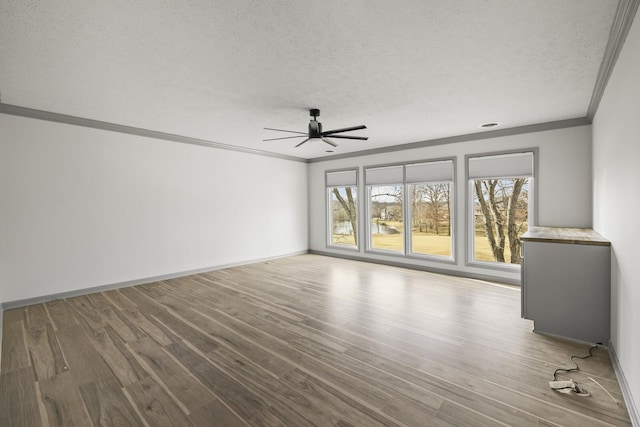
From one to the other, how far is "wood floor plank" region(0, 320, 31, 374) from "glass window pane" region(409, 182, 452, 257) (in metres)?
5.66

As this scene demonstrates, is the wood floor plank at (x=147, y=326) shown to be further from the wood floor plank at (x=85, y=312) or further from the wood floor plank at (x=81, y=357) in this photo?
the wood floor plank at (x=81, y=357)

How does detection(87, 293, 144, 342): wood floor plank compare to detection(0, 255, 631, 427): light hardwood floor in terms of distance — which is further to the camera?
detection(87, 293, 144, 342): wood floor plank

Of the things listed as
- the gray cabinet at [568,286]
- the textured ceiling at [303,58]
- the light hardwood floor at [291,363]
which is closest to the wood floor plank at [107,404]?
the light hardwood floor at [291,363]

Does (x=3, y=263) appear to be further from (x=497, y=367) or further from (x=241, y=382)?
(x=497, y=367)

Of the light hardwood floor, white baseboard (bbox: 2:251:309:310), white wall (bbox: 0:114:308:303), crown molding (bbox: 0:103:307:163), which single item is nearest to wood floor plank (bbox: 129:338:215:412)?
the light hardwood floor

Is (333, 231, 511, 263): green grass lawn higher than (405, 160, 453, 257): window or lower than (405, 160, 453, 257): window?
lower

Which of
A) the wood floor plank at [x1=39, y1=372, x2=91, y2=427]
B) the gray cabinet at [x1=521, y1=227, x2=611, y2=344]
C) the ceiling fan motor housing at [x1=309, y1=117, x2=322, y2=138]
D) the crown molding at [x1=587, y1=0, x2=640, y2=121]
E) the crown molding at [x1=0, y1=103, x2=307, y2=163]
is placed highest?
the crown molding at [x1=0, y1=103, x2=307, y2=163]

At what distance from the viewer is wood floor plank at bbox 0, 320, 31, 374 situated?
248cm

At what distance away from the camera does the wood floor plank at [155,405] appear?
6.04 feet

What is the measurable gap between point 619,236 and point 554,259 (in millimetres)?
680

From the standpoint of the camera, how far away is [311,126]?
155 inches

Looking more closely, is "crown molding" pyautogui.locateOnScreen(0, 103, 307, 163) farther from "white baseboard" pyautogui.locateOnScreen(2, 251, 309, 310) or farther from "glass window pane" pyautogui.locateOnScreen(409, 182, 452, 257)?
"glass window pane" pyautogui.locateOnScreen(409, 182, 452, 257)

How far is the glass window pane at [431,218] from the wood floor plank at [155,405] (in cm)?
498

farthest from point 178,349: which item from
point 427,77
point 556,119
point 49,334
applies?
point 556,119
